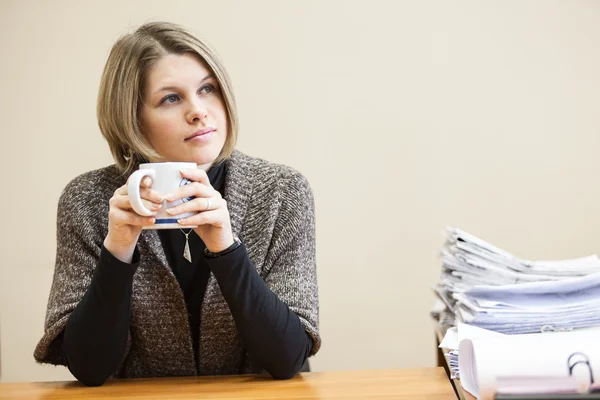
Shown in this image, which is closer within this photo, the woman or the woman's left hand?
the woman's left hand

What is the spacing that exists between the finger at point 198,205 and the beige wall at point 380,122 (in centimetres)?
122

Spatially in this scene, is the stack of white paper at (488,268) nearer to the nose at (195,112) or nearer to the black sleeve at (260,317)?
the black sleeve at (260,317)

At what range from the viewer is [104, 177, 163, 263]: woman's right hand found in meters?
0.99

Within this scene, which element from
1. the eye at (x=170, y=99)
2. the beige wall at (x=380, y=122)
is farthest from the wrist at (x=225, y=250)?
the beige wall at (x=380, y=122)

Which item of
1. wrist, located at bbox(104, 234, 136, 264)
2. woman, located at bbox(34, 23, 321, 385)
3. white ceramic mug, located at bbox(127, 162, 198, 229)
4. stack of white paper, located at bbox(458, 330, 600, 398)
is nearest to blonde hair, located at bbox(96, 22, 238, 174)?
woman, located at bbox(34, 23, 321, 385)

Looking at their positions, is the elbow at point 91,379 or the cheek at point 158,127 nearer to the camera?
the elbow at point 91,379

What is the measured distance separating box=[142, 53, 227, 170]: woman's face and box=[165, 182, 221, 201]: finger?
0.30m

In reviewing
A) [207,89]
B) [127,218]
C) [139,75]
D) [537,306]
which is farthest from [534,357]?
[139,75]

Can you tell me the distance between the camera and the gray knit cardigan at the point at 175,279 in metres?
1.33

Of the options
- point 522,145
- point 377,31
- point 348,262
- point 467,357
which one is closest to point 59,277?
point 467,357

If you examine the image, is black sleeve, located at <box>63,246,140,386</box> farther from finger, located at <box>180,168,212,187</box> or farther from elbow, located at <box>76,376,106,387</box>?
finger, located at <box>180,168,212,187</box>

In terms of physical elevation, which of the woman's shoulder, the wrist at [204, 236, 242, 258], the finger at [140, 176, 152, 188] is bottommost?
the wrist at [204, 236, 242, 258]

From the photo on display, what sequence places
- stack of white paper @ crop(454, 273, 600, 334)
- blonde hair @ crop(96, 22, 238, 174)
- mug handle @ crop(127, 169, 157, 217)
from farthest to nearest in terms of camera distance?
blonde hair @ crop(96, 22, 238, 174)
stack of white paper @ crop(454, 273, 600, 334)
mug handle @ crop(127, 169, 157, 217)

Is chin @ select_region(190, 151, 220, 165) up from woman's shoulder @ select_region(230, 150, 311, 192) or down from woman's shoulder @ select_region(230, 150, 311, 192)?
up
